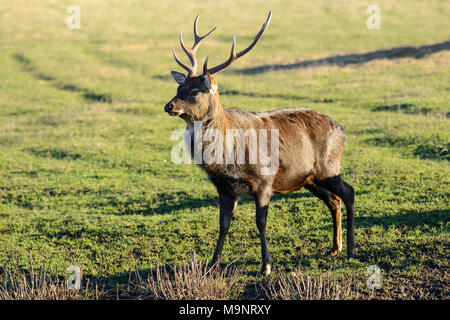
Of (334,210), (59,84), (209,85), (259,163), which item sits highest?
(209,85)

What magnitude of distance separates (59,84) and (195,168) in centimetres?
1767

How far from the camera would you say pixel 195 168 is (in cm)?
1361

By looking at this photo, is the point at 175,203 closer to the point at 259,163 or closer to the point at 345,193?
the point at 259,163

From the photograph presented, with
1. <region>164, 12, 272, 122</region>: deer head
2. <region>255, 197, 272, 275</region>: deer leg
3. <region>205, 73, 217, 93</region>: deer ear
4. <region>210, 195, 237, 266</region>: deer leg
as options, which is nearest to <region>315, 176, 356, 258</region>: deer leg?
<region>255, 197, 272, 275</region>: deer leg

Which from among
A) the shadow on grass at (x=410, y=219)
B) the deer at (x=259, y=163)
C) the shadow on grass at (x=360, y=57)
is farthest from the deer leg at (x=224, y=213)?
the shadow on grass at (x=360, y=57)

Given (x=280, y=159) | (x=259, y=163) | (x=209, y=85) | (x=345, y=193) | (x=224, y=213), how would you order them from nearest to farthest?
(x=209, y=85) → (x=259, y=163) → (x=280, y=159) → (x=224, y=213) → (x=345, y=193)

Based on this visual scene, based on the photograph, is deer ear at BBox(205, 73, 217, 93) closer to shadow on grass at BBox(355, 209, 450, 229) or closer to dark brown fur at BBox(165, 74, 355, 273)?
dark brown fur at BBox(165, 74, 355, 273)

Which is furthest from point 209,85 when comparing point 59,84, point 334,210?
point 59,84

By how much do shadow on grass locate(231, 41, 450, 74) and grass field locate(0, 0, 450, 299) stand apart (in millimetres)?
Answer: 428

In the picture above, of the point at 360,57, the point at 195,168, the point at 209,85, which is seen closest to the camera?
the point at 209,85

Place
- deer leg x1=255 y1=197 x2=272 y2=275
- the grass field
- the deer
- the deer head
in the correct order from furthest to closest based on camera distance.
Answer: the grass field, deer leg x1=255 y1=197 x2=272 y2=275, the deer, the deer head

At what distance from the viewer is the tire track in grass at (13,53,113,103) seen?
2473 cm

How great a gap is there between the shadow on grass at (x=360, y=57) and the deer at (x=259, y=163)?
22164mm

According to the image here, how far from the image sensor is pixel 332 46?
35969 millimetres
